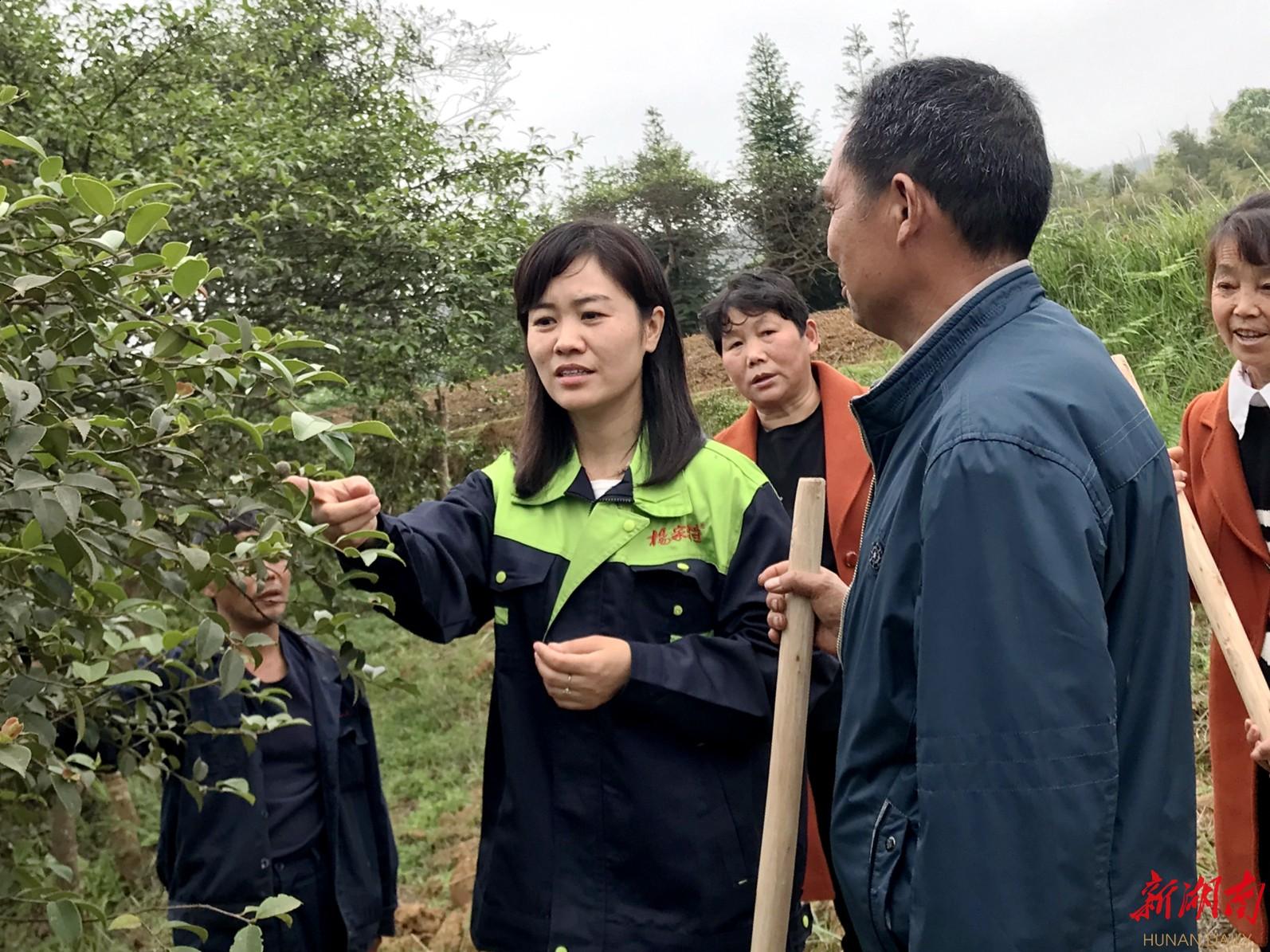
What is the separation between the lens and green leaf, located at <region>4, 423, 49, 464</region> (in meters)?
1.03

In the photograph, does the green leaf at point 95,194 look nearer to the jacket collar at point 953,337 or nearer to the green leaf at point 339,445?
the green leaf at point 339,445

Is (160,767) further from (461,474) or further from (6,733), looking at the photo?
(461,474)

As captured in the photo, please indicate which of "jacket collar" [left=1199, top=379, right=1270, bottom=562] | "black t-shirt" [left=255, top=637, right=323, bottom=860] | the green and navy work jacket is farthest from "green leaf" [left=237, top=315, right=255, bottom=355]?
"jacket collar" [left=1199, top=379, right=1270, bottom=562]

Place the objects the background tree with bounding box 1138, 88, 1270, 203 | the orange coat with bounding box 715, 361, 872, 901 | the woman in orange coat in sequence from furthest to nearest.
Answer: the background tree with bounding box 1138, 88, 1270, 203
the orange coat with bounding box 715, 361, 872, 901
the woman in orange coat

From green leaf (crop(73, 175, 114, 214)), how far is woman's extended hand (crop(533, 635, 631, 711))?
2.94 feet

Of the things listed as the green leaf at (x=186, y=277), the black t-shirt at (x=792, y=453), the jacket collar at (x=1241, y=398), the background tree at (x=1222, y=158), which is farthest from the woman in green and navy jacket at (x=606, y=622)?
the background tree at (x=1222, y=158)

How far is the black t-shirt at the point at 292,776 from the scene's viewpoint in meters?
2.67

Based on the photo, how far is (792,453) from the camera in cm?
315

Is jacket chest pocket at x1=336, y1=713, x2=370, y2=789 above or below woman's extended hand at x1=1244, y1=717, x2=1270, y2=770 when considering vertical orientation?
below

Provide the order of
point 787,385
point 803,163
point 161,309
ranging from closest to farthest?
1. point 161,309
2. point 787,385
3. point 803,163

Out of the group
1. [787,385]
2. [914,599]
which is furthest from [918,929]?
[787,385]

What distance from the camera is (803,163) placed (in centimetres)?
1480

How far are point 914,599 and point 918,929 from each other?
0.34m

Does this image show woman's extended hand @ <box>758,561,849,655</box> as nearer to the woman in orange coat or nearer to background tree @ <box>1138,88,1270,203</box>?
the woman in orange coat
